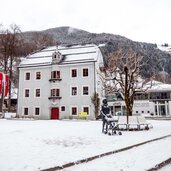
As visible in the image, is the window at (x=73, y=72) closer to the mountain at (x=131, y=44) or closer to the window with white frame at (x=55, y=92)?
the window with white frame at (x=55, y=92)

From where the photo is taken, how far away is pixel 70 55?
4038cm

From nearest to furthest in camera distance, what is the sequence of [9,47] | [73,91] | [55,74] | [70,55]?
[73,91]
[55,74]
[70,55]
[9,47]

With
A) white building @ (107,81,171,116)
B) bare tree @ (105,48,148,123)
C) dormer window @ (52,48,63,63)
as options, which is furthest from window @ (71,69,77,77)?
white building @ (107,81,171,116)

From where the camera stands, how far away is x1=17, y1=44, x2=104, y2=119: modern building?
37688mm

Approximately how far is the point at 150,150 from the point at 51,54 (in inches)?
1373

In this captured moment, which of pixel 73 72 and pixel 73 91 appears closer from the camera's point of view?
pixel 73 91

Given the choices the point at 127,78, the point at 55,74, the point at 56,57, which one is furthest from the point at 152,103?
the point at 127,78

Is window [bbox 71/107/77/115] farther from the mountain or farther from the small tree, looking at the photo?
the mountain

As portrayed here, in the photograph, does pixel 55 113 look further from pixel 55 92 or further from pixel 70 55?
pixel 70 55

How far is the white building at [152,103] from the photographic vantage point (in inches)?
2191

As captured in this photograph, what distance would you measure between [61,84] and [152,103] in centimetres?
2613

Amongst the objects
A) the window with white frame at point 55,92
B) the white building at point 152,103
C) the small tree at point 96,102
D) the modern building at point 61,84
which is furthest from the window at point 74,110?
the white building at point 152,103

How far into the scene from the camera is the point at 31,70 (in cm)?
4109

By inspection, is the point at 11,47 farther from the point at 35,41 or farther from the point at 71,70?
the point at 35,41
